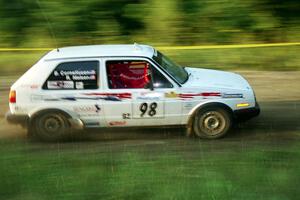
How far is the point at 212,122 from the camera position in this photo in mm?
9203

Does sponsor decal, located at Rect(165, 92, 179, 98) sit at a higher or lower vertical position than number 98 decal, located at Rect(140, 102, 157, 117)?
higher

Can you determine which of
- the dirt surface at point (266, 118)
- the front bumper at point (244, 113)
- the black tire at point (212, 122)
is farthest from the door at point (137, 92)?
the front bumper at point (244, 113)

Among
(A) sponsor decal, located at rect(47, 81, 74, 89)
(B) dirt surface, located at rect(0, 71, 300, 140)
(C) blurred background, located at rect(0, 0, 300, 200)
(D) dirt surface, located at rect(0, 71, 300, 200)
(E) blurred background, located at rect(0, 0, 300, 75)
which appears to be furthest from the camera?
(E) blurred background, located at rect(0, 0, 300, 75)

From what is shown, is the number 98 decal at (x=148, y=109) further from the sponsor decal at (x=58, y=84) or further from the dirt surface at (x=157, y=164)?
the sponsor decal at (x=58, y=84)

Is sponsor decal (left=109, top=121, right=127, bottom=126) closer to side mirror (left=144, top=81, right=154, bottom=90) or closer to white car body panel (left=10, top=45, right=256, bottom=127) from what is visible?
white car body panel (left=10, top=45, right=256, bottom=127)

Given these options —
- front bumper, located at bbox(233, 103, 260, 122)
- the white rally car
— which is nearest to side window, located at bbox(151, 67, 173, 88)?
the white rally car

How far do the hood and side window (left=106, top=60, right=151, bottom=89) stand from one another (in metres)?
0.67

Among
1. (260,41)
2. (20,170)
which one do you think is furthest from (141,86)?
(260,41)

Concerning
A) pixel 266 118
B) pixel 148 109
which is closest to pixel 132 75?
pixel 148 109

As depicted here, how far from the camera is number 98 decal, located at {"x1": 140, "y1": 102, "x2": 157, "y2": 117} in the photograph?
910cm

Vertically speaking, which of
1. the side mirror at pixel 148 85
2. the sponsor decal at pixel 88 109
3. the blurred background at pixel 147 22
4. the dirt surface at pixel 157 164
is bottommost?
the dirt surface at pixel 157 164

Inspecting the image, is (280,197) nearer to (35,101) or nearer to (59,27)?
(35,101)

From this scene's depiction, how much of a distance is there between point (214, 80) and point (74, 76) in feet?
7.38

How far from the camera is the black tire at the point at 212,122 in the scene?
30.0ft
